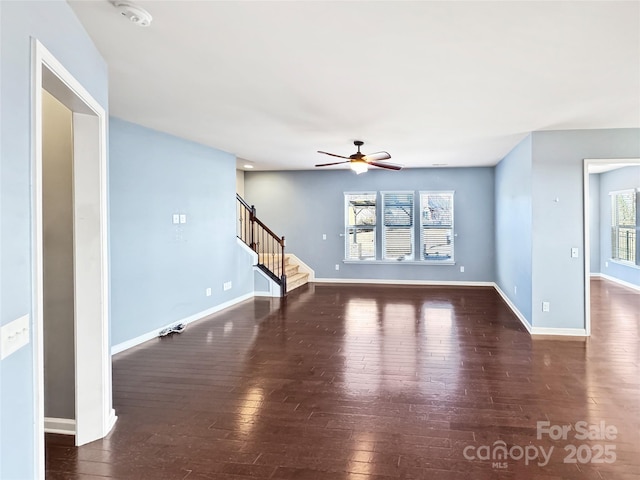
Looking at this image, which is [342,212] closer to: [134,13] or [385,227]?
[385,227]

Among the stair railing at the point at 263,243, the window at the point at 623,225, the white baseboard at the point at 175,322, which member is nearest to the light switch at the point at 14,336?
the white baseboard at the point at 175,322

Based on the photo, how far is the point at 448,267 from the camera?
9781 mm

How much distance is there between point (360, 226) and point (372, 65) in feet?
23.3

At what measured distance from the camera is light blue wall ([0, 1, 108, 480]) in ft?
5.14

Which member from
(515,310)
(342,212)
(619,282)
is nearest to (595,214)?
(619,282)

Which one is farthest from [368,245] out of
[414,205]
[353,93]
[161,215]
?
[353,93]

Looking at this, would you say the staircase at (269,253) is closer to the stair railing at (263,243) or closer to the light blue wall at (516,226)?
the stair railing at (263,243)

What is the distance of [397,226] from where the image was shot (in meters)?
10.0

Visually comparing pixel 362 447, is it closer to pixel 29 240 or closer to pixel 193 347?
pixel 29 240

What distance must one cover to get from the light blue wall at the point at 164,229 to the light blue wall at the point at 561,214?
195 inches

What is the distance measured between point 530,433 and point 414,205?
743 centimetres

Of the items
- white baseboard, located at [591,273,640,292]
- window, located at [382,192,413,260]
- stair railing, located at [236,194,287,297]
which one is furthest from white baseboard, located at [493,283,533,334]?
stair railing, located at [236,194,287,297]

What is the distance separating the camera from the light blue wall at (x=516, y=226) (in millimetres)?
5742

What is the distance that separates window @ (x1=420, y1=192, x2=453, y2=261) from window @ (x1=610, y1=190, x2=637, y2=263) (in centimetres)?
388
